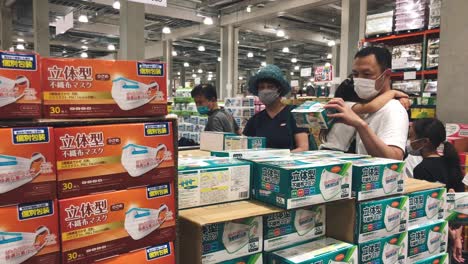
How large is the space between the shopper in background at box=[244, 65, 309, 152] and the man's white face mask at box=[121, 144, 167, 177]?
168 cm

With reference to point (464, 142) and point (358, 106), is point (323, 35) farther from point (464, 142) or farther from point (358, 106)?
point (358, 106)

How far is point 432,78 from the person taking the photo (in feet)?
19.7

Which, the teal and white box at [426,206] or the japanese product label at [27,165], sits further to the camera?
the teal and white box at [426,206]

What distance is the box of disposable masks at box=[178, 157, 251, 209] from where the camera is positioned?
60.1 inches

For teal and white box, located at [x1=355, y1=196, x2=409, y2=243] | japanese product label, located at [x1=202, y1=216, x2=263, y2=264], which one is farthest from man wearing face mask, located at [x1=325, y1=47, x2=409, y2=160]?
japanese product label, located at [x1=202, y1=216, x2=263, y2=264]

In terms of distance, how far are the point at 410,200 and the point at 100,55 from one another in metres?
21.0

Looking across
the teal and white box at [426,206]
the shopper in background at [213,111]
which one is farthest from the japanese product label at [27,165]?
the shopper in background at [213,111]

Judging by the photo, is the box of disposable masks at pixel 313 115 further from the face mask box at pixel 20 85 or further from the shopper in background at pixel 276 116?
the face mask box at pixel 20 85

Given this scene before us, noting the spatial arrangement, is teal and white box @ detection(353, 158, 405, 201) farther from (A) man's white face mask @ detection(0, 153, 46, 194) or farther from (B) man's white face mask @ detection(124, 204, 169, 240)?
(A) man's white face mask @ detection(0, 153, 46, 194)

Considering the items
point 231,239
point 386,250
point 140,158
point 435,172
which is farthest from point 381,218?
point 140,158

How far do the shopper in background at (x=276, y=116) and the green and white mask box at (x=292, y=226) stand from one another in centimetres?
114

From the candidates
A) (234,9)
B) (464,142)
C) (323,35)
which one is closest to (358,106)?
(464,142)

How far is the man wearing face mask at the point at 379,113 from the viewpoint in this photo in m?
2.10

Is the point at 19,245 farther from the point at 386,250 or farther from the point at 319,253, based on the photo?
the point at 386,250
